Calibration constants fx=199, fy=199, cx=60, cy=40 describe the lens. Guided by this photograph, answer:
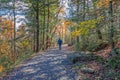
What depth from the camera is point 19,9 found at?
2664 centimetres

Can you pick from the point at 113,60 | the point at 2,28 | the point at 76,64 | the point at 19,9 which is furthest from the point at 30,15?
the point at 113,60

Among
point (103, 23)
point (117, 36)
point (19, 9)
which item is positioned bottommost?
point (117, 36)

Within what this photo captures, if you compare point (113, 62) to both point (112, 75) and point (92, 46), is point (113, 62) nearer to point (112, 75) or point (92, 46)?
point (112, 75)

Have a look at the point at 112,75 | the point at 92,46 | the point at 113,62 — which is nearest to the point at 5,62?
the point at 92,46

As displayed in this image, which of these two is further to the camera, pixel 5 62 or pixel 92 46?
pixel 5 62

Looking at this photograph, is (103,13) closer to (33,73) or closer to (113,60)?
(113,60)

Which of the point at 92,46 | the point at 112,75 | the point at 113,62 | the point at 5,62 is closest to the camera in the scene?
the point at 112,75

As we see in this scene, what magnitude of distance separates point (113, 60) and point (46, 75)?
406 centimetres

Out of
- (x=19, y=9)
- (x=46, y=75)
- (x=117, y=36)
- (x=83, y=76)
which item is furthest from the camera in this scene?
(x=19, y=9)

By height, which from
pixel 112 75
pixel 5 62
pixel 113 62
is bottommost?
pixel 5 62

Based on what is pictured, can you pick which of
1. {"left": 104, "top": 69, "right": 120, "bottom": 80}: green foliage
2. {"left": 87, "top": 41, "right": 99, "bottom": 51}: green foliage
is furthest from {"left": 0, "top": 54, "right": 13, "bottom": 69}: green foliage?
{"left": 104, "top": 69, "right": 120, "bottom": 80}: green foliage

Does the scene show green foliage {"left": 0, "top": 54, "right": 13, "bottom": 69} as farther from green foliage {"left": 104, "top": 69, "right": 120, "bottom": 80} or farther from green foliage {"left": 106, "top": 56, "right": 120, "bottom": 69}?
green foliage {"left": 104, "top": 69, "right": 120, "bottom": 80}

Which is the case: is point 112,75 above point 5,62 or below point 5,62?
above

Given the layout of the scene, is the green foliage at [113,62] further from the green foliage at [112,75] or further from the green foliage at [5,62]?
the green foliage at [5,62]
